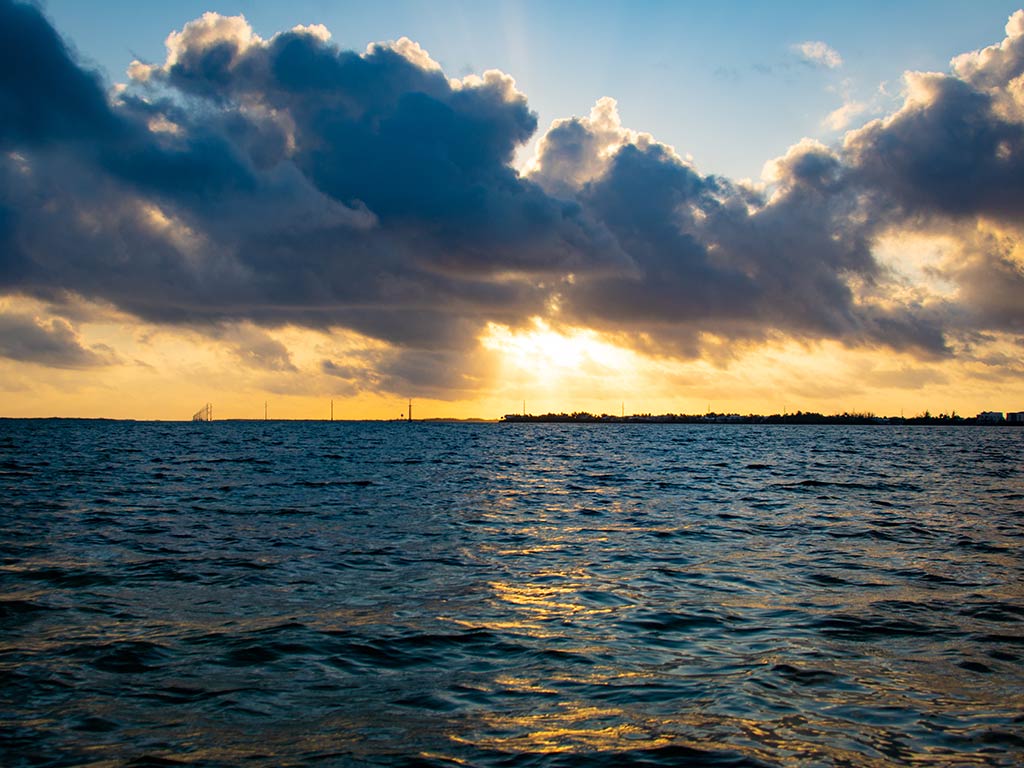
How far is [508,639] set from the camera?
13102mm

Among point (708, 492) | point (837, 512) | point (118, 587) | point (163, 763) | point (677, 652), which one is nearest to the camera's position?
point (163, 763)

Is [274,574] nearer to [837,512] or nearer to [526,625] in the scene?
[526,625]

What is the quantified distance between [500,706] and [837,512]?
2679 centimetres

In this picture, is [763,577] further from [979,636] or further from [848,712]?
[848,712]

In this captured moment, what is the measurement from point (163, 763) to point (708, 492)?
36.8 metres

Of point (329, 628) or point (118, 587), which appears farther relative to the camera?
point (118, 587)

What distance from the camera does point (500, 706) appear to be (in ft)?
32.7

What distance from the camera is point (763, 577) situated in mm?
18641

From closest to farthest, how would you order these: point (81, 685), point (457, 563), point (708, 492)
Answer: point (81, 685) < point (457, 563) < point (708, 492)

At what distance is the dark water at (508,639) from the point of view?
28.8 feet

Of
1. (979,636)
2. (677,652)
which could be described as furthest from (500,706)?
(979,636)

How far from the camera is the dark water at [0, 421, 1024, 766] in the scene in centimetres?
879

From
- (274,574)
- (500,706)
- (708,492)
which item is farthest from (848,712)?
(708,492)

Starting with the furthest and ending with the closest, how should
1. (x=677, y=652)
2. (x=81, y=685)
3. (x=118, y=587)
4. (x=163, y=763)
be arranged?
(x=118, y=587), (x=677, y=652), (x=81, y=685), (x=163, y=763)
